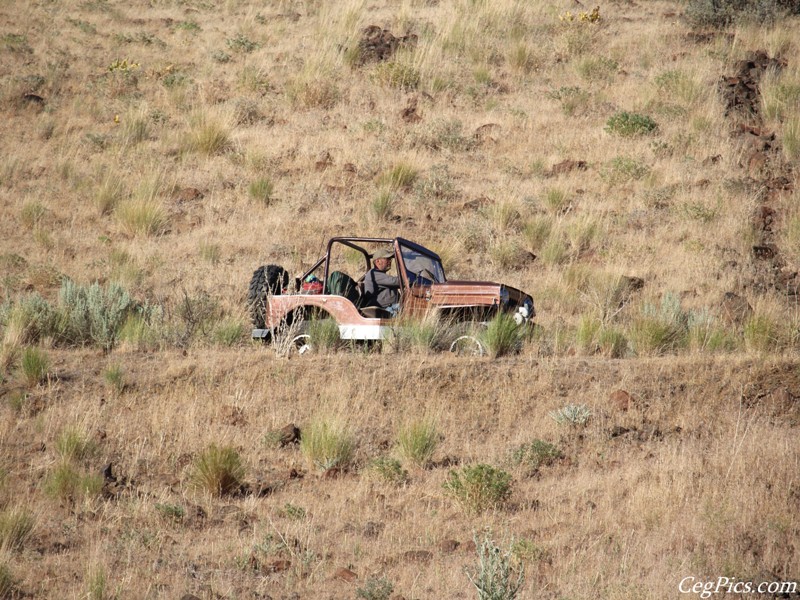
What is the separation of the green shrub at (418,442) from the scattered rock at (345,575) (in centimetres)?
210

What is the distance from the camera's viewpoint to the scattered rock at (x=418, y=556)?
280 inches

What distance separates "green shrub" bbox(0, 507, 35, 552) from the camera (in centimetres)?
708

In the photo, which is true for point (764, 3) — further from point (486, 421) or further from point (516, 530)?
point (516, 530)

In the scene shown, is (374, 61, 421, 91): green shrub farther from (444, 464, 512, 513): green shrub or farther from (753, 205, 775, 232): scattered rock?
(444, 464, 512, 513): green shrub

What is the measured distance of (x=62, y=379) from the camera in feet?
32.8

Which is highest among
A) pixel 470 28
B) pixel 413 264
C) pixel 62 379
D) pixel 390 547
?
pixel 470 28

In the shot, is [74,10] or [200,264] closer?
[200,264]

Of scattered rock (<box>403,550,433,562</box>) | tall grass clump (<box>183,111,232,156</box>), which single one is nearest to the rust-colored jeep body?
scattered rock (<box>403,550,433,562</box>)

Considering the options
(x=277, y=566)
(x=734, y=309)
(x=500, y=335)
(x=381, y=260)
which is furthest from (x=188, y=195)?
(x=277, y=566)

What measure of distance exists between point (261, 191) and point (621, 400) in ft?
30.4

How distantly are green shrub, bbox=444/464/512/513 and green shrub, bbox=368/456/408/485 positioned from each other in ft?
2.06

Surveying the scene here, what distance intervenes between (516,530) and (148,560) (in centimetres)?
281

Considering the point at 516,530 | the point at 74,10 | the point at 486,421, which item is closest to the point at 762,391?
the point at 486,421

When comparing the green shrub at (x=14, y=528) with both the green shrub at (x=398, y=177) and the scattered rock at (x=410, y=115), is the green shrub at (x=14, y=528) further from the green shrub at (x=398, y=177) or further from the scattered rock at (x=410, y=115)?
the scattered rock at (x=410, y=115)
